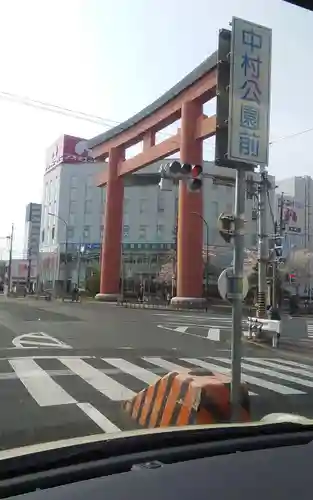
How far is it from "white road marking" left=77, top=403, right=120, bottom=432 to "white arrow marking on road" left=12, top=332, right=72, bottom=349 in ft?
23.5

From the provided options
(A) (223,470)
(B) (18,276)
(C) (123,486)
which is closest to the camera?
(C) (123,486)

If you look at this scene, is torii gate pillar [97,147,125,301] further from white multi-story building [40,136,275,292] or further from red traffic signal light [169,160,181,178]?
red traffic signal light [169,160,181,178]

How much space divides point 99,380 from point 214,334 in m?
12.2

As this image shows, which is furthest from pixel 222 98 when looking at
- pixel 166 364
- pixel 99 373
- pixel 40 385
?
pixel 166 364

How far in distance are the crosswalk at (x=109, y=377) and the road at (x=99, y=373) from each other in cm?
1

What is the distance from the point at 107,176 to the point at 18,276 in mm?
58255

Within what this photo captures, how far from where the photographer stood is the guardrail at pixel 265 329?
17.2m

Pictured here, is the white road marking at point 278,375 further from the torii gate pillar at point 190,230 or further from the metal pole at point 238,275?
the torii gate pillar at point 190,230

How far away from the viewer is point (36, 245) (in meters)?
107

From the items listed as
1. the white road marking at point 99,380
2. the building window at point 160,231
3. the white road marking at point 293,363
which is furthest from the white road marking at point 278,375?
the building window at point 160,231

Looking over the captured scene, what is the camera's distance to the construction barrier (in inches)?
232

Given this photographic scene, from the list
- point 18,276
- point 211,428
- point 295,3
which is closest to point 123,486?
point 211,428

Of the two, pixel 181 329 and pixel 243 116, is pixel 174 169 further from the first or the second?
pixel 181 329

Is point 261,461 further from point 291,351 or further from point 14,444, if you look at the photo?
point 291,351
